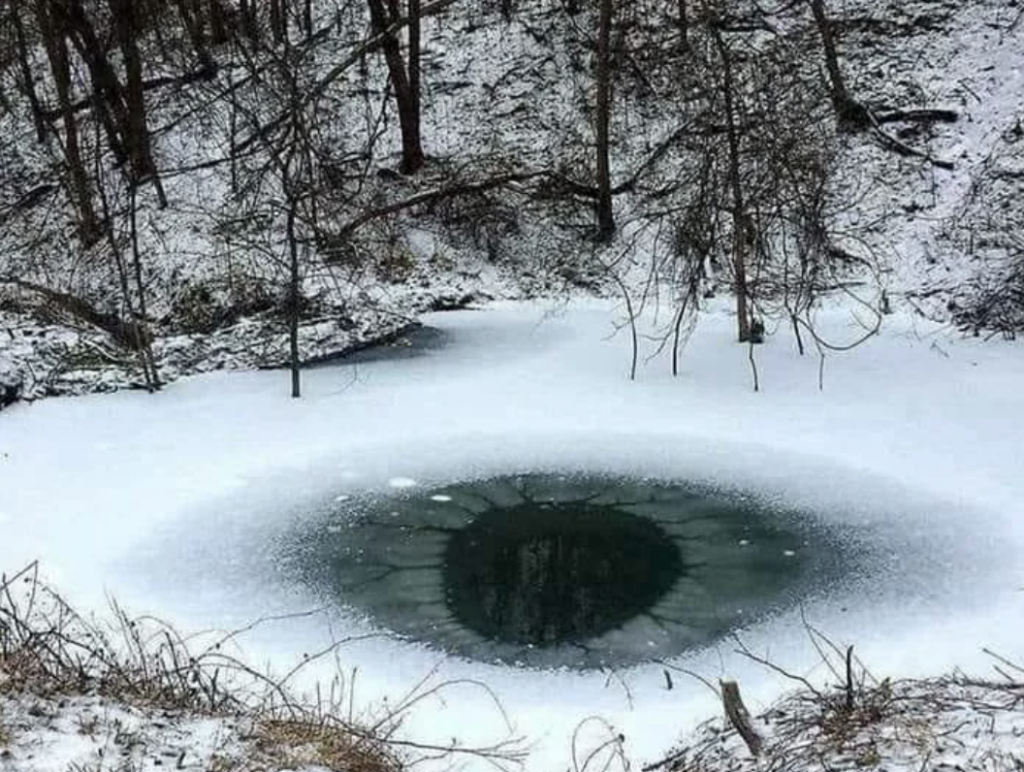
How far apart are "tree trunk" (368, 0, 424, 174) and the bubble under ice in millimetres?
10629

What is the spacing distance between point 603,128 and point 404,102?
12.5 feet

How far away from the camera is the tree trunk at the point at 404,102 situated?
59.0 ft

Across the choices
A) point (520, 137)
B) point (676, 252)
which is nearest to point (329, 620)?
point (676, 252)

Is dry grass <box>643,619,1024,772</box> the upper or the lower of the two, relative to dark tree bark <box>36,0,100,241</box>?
lower

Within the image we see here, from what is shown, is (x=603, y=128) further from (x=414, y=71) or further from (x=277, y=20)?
(x=277, y=20)

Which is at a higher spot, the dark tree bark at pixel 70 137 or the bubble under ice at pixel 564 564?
the dark tree bark at pixel 70 137

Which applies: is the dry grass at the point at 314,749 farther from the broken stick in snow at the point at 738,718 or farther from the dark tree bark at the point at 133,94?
the dark tree bark at the point at 133,94

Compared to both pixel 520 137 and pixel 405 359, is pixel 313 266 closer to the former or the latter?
pixel 405 359

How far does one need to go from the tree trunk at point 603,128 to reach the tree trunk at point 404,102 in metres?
3.33

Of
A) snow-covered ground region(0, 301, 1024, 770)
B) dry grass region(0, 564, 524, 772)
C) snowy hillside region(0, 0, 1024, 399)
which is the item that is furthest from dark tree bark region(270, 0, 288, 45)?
dry grass region(0, 564, 524, 772)

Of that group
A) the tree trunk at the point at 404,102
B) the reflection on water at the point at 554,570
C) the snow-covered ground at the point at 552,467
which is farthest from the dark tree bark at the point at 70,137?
the reflection on water at the point at 554,570

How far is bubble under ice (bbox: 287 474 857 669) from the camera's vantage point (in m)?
6.76

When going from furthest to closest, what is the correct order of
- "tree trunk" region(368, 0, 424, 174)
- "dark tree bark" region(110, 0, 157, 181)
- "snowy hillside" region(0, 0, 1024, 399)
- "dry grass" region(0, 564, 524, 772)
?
"tree trunk" region(368, 0, 424, 174), "dark tree bark" region(110, 0, 157, 181), "snowy hillside" region(0, 0, 1024, 399), "dry grass" region(0, 564, 524, 772)

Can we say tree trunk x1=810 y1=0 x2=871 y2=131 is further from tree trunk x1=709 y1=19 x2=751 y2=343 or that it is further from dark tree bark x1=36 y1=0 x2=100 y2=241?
dark tree bark x1=36 y1=0 x2=100 y2=241
